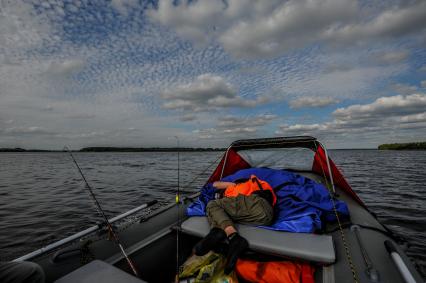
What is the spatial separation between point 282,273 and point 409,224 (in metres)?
5.71

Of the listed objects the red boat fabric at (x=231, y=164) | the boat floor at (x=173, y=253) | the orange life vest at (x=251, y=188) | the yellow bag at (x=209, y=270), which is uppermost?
the red boat fabric at (x=231, y=164)

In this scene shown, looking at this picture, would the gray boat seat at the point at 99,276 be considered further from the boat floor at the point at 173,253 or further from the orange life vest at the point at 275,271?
the orange life vest at the point at 275,271

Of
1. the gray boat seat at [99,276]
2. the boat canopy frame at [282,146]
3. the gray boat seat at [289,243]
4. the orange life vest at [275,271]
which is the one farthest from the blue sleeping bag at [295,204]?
the gray boat seat at [99,276]

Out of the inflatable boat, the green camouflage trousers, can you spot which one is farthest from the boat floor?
the green camouflage trousers

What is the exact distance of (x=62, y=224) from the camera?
20.7 feet

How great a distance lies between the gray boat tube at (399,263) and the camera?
183 centimetres

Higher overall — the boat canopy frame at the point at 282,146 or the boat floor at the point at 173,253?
the boat canopy frame at the point at 282,146

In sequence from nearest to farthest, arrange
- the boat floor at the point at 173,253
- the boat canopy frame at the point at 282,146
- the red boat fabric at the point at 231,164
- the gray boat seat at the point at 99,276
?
1. the gray boat seat at the point at 99,276
2. the boat floor at the point at 173,253
3. the boat canopy frame at the point at 282,146
4. the red boat fabric at the point at 231,164

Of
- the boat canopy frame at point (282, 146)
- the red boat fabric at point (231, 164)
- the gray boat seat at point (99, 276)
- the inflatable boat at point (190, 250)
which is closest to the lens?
the gray boat seat at point (99, 276)

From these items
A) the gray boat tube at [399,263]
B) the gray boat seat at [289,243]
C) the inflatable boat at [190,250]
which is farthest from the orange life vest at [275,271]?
the gray boat tube at [399,263]

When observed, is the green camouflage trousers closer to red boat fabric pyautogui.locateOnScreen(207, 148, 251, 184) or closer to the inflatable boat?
the inflatable boat

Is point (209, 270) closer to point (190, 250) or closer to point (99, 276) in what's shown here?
point (190, 250)

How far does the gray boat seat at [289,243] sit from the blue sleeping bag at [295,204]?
6.1 inches

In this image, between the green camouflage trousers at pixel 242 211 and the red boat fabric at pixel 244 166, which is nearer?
the green camouflage trousers at pixel 242 211
